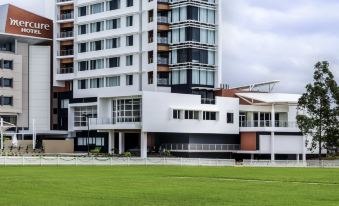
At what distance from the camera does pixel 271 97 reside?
118 metres

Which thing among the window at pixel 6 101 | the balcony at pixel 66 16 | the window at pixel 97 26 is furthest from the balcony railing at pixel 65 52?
the window at pixel 6 101

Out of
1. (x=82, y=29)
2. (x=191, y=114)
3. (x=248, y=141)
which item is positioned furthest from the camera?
(x=82, y=29)

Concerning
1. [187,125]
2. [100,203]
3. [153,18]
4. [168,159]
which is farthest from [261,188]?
[153,18]

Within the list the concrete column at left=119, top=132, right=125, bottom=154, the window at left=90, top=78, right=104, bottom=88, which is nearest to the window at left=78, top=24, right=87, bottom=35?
the window at left=90, top=78, right=104, bottom=88

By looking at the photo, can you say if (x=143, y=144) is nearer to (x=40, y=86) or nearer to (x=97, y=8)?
(x=97, y=8)

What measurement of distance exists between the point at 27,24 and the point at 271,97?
149ft

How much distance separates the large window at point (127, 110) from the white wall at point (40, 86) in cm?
2213

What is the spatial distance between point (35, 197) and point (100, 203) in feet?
12.1

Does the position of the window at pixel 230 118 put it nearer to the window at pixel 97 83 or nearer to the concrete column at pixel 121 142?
the concrete column at pixel 121 142

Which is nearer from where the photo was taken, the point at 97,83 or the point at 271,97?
the point at 271,97

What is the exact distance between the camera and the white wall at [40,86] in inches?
5236

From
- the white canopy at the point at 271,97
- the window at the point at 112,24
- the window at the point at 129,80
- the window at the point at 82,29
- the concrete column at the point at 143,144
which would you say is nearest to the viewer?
the concrete column at the point at 143,144

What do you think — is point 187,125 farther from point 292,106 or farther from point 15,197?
point 15,197

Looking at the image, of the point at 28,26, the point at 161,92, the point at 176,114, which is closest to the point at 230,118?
the point at 176,114
